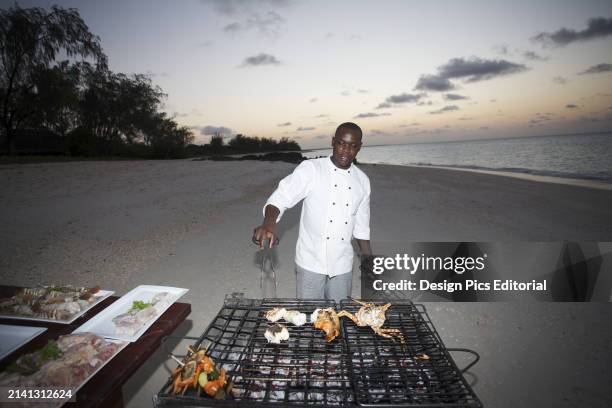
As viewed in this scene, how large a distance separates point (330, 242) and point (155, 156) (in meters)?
35.9

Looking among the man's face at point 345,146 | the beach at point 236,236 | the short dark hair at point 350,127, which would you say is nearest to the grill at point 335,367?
the man's face at point 345,146

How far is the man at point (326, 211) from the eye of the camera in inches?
124

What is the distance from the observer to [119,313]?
259 centimetres

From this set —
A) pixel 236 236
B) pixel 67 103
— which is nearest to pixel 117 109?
pixel 67 103

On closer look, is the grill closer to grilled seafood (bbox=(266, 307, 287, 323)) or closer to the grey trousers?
grilled seafood (bbox=(266, 307, 287, 323))

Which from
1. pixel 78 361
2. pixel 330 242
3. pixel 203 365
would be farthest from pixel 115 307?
pixel 330 242

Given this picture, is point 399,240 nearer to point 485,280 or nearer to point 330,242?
point 485,280

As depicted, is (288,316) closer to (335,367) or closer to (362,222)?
(335,367)

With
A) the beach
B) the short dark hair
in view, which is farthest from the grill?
the beach

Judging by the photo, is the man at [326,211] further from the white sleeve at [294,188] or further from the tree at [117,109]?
the tree at [117,109]

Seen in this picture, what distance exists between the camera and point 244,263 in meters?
6.40

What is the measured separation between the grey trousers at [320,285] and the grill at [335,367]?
757mm

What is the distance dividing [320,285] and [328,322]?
1.21 metres

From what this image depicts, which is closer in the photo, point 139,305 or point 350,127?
point 139,305
